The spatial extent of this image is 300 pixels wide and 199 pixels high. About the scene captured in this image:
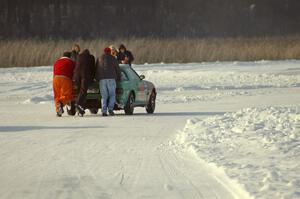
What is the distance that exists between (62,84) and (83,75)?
56 cm

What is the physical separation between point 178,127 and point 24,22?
69.4 meters

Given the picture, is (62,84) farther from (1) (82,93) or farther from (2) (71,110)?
(2) (71,110)

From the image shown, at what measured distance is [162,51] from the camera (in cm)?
5175

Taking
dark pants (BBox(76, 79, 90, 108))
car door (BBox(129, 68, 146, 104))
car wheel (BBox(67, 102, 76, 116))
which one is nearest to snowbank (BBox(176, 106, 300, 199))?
dark pants (BBox(76, 79, 90, 108))

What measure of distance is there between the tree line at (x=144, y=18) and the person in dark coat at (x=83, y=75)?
58.9 metres

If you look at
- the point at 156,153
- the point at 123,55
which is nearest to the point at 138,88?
the point at 123,55

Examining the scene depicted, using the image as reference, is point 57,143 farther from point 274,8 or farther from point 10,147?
point 274,8

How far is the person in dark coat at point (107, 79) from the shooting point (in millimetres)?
23109

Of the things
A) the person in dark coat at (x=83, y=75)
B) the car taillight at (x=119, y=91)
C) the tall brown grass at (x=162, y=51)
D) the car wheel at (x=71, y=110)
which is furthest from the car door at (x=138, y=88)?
the tall brown grass at (x=162, y=51)

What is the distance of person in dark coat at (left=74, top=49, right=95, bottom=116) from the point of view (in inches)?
906

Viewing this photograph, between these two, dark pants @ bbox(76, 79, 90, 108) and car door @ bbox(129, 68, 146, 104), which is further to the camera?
car door @ bbox(129, 68, 146, 104)

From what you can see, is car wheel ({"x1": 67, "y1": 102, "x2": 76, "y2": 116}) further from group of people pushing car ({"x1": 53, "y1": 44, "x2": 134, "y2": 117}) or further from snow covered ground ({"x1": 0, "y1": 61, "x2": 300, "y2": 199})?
snow covered ground ({"x1": 0, "y1": 61, "x2": 300, "y2": 199})

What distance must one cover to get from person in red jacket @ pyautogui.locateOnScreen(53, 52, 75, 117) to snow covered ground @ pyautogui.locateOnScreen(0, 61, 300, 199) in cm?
52

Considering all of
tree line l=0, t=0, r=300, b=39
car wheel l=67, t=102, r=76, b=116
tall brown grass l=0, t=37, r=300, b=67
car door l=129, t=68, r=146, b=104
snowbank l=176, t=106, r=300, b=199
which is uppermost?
snowbank l=176, t=106, r=300, b=199
